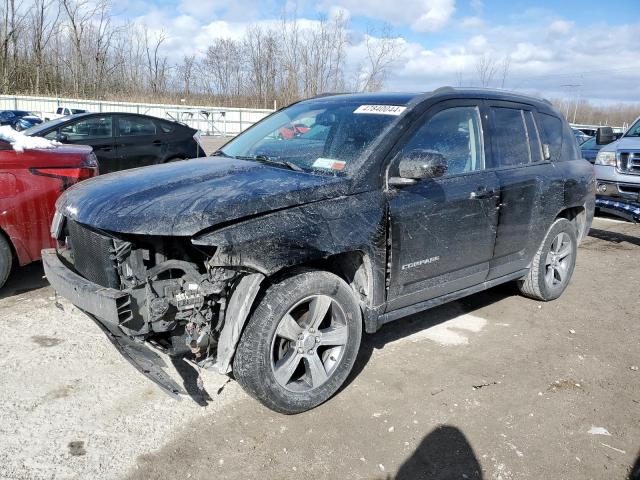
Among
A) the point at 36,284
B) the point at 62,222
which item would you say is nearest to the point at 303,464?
the point at 62,222

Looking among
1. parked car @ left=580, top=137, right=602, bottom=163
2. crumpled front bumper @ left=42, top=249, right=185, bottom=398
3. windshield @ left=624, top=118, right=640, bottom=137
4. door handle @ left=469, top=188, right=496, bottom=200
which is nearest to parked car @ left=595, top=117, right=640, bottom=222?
windshield @ left=624, top=118, right=640, bottom=137

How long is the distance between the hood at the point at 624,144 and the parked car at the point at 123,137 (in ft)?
25.7

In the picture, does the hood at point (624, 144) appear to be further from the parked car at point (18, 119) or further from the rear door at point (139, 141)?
the parked car at point (18, 119)

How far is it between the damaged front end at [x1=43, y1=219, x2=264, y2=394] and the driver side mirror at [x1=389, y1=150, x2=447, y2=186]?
1158 mm

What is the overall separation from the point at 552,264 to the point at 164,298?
153 inches

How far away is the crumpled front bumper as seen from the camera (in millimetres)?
2668

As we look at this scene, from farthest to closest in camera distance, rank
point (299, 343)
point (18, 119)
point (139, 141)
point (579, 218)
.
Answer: point (18, 119) < point (139, 141) < point (579, 218) < point (299, 343)

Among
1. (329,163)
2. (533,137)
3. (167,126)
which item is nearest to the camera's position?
(329,163)

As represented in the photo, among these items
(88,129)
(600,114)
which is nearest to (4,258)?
(88,129)

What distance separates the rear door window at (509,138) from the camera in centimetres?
419

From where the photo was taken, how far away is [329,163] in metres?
3.40

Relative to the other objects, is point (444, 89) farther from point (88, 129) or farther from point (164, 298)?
point (88, 129)

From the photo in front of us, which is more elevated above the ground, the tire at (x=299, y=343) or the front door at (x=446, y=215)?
the front door at (x=446, y=215)

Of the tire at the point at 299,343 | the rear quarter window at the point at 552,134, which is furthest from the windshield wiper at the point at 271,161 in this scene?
the rear quarter window at the point at 552,134
